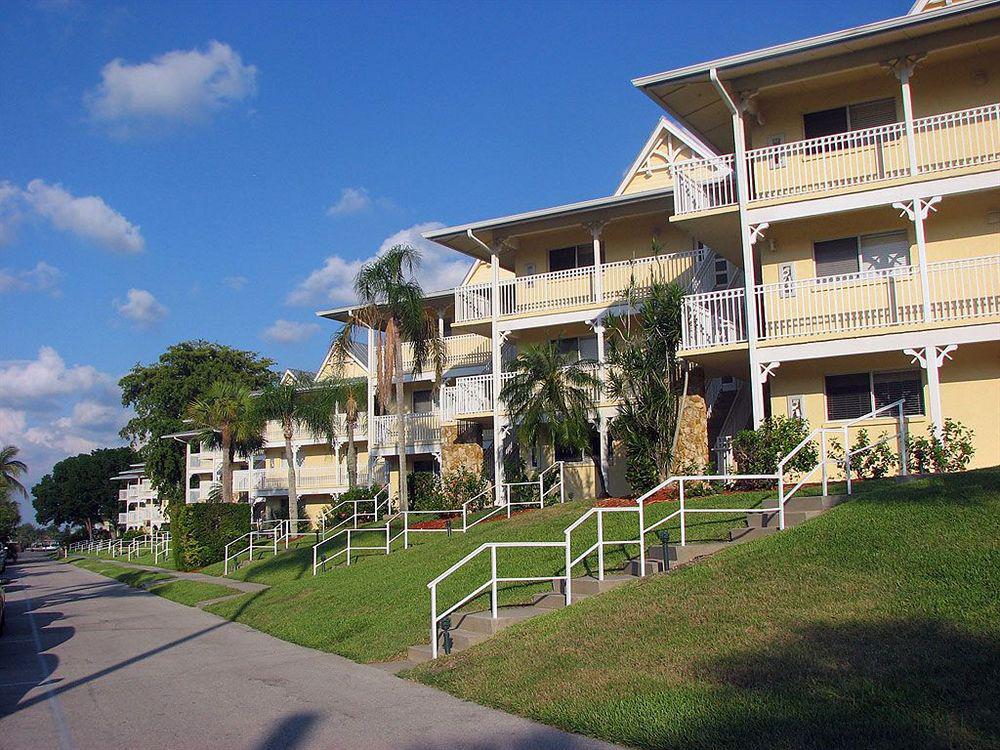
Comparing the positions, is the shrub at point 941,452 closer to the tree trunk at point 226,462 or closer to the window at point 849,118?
the window at point 849,118

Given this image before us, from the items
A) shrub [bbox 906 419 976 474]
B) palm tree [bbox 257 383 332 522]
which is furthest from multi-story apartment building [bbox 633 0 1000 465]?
palm tree [bbox 257 383 332 522]

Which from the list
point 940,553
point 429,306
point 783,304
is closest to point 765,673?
point 940,553

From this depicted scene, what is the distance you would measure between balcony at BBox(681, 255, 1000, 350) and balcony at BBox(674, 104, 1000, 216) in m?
2.12

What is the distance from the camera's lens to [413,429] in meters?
38.1

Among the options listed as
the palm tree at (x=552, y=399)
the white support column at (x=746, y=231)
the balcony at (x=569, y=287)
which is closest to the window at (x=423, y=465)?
the balcony at (x=569, y=287)

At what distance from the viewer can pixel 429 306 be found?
129 feet

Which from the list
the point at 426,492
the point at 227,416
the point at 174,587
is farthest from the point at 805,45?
the point at 227,416

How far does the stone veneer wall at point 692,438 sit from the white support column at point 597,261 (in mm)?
6953

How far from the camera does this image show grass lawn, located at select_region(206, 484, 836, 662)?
14516 mm

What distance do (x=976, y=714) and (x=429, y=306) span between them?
111 ft

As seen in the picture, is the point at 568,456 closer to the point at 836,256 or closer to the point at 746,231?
the point at 746,231

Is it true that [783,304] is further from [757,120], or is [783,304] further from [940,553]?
[940,553]

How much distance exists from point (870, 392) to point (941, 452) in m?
3.36

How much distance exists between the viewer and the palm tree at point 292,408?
126 feet
